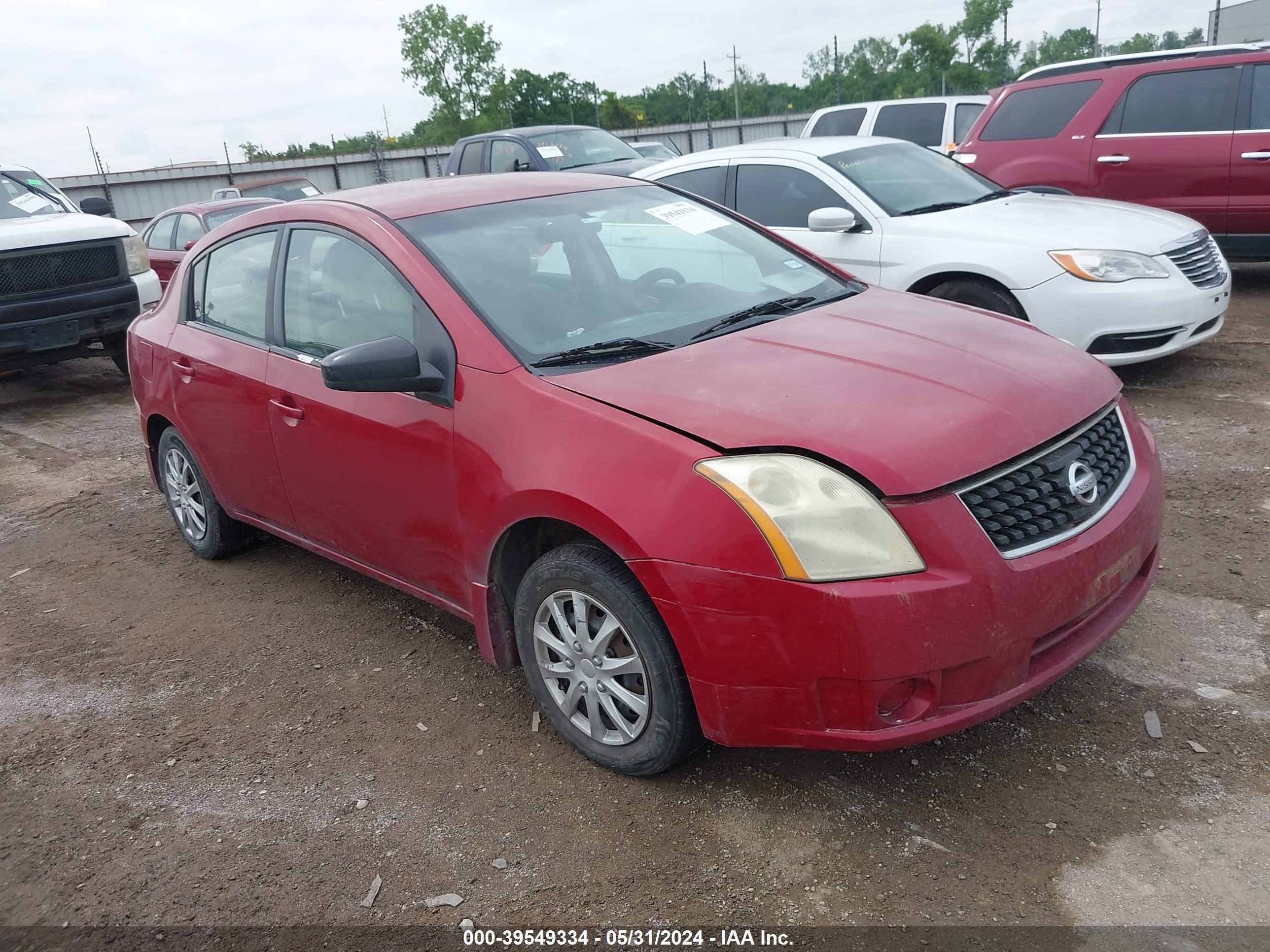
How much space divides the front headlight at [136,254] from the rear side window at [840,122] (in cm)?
774

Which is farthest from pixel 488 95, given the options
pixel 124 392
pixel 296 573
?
pixel 296 573

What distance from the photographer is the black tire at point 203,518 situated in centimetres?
483

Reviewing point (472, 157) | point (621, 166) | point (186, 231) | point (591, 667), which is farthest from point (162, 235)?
point (591, 667)

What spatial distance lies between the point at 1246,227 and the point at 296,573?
7.70m

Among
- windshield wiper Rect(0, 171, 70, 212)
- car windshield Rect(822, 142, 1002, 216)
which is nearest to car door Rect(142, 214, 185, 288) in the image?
windshield wiper Rect(0, 171, 70, 212)

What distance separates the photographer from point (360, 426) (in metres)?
3.52

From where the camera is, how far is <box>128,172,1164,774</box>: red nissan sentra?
248 centimetres

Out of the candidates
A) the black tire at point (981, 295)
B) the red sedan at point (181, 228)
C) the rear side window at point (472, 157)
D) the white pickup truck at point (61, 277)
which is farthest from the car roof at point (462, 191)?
the red sedan at point (181, 228)

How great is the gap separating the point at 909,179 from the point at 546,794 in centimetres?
523

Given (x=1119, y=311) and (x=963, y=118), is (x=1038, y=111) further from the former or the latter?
(x=1119, y=311)

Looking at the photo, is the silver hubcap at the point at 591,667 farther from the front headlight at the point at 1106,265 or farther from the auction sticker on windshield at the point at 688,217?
the front headlight at the point at 1106,265

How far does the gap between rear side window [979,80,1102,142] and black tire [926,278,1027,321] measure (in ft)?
12.6

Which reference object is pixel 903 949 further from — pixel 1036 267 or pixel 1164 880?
pixel 1036 267

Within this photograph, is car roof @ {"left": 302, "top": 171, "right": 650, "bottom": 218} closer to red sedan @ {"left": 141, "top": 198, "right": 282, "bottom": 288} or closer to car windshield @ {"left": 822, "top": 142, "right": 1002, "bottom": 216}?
car windshield @ {"left": 822, "top": 142, "right": 1002, "bottom": 216}
